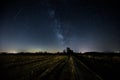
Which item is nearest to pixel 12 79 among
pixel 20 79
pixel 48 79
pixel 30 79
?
pixel 20 79

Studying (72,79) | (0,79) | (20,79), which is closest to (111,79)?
(72,79)

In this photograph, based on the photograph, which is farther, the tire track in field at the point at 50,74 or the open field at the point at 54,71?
the open field at the point at 54,71

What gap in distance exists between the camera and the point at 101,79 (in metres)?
13.4

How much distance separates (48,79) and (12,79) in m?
3.11

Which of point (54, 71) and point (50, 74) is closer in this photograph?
point (50, 74)

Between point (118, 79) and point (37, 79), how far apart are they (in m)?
7.04

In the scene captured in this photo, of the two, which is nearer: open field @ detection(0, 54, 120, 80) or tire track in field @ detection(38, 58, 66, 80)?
tire track in field @ detection(38, 58, 66, 80)

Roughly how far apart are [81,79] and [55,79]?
7.45 ft

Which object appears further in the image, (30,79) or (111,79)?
(111,79)

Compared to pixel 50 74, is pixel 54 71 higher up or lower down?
higher up

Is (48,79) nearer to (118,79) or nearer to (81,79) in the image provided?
(81,79)

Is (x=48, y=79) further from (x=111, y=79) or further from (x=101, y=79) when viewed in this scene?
(x=111, y=79)

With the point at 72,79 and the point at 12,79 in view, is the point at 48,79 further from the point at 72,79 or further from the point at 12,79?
the point at 12,79

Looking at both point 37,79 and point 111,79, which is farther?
point 111,79
